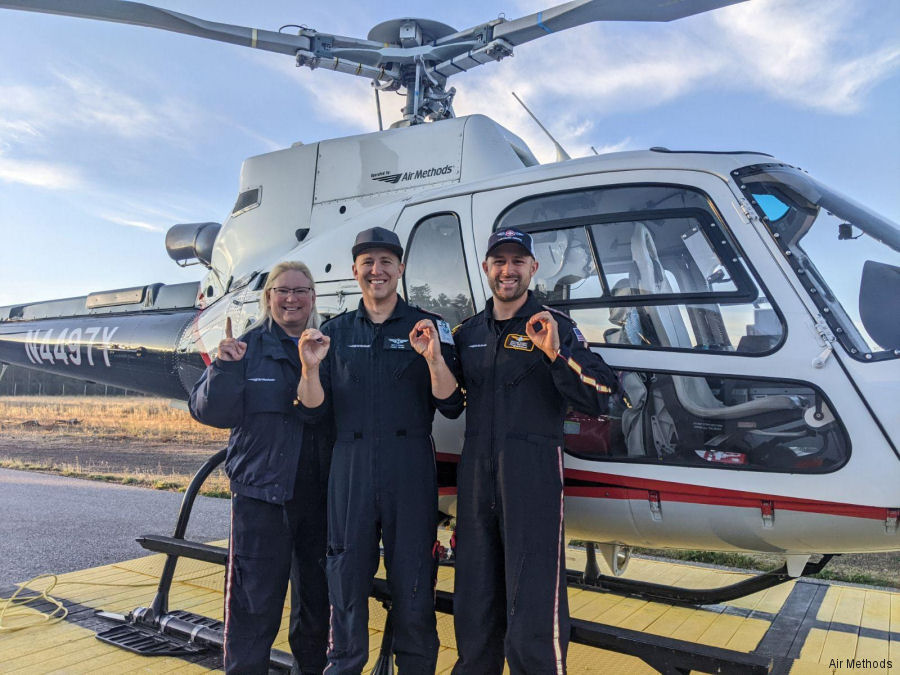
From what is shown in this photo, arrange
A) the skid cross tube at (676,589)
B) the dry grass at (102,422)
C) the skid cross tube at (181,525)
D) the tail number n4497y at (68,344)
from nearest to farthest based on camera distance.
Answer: the skid cross tube at (676,589) → the skid cross tube at (181,525) → the tail number n4497y at (68,344) → the dry grass at (102,422)

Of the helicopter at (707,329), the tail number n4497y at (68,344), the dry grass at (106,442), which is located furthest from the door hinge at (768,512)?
the dry grass at (106,442)

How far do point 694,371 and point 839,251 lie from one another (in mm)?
698

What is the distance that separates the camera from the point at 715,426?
2.34 m

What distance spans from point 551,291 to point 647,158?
674mm

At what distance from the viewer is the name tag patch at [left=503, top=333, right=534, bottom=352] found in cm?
232

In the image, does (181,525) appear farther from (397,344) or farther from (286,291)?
(397,344)

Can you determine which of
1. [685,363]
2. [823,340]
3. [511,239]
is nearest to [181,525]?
[511,239]

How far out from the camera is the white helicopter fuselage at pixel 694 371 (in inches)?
85.0

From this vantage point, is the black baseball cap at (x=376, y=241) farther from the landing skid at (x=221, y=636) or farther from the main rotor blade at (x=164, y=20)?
the main rotor blade at (x=164, y=20)

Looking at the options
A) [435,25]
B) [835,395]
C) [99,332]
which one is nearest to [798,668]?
[835,395]

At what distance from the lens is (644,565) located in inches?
209

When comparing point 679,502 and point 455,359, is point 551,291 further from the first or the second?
point 679,502

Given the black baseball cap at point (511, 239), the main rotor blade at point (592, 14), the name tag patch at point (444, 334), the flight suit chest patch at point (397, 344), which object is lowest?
the flight suit chest patch at point (397, 344)

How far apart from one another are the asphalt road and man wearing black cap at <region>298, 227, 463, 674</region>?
386 centimetres
